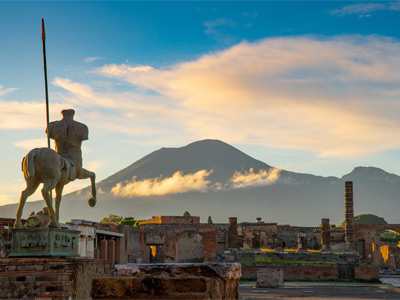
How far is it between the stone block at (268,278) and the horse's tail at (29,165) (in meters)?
17.7

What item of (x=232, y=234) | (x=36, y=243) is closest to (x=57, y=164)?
(x=36, y=243)

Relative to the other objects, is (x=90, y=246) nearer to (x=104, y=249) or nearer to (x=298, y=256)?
(x=104, y=249)

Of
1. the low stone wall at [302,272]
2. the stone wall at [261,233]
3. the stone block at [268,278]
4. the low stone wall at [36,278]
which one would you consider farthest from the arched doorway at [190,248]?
the low stone wall at [36,278]

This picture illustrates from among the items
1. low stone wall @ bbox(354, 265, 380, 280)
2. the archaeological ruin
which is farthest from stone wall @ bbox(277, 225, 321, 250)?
low stone wall @ bbox(354, 265, 380, 280)

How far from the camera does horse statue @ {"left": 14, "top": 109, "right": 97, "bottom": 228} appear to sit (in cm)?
823

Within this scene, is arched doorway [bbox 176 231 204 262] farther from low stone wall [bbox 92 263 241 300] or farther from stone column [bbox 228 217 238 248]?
low stone wall [bbox 92 263 241 300]

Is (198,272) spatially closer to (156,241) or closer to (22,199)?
(22,199)

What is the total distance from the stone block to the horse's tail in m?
17.7

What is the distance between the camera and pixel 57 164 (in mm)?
8312

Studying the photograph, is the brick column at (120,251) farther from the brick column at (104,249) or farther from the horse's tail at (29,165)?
the horse's tail at (29,165)

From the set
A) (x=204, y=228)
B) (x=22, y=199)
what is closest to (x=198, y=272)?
(x=22, y=199)

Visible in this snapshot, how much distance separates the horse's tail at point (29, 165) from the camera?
8.17 metres

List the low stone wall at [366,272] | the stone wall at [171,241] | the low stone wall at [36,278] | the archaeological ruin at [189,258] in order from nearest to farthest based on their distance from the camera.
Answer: the archaeological ruin at [189,258] < the low stone wall at [36,278] < the low stone wall at [366,272] < the stone wall at [171,241]

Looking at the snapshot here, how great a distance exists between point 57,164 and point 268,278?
1782 cm
